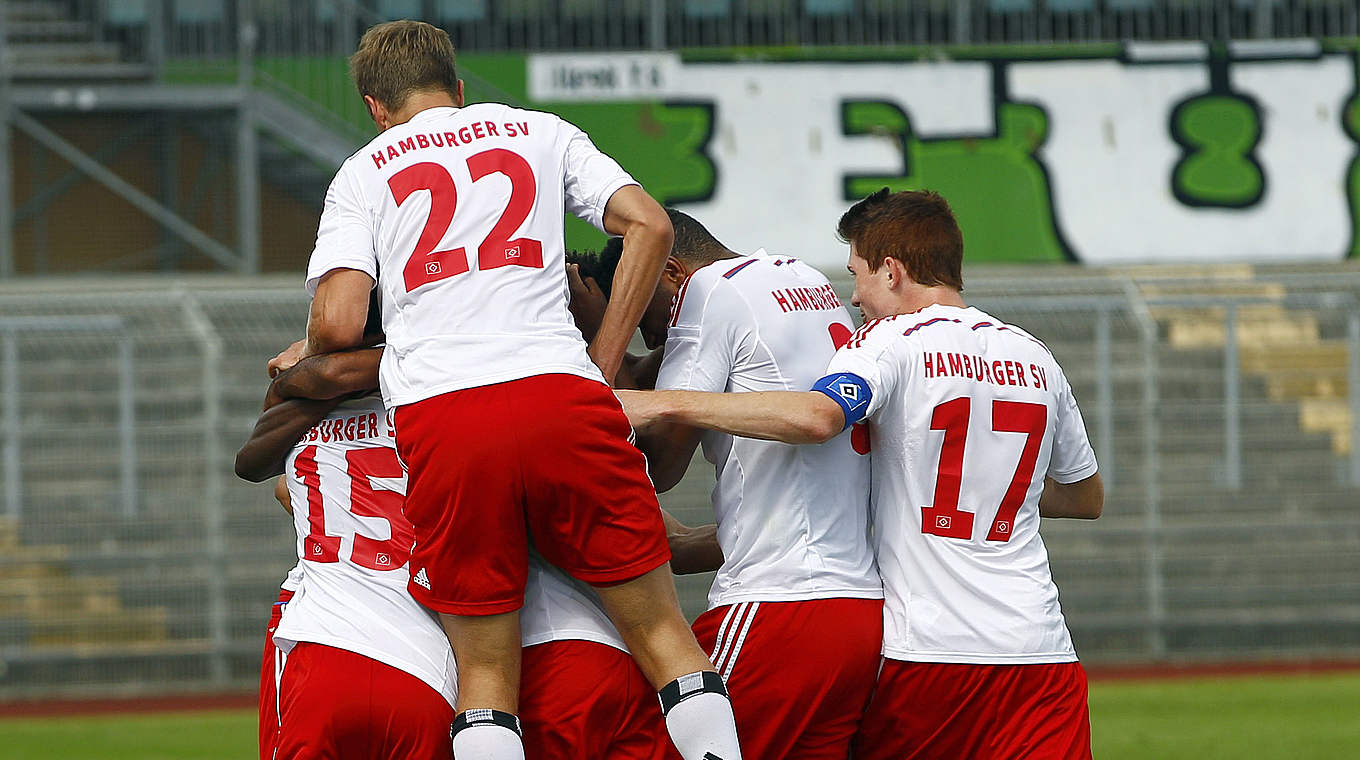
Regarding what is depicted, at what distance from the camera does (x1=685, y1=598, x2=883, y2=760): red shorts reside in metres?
3.72

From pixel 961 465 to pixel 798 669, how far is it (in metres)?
0.59

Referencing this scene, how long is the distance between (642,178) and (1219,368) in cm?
594

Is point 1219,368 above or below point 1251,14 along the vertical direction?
below

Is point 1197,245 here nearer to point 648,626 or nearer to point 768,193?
point 768,193

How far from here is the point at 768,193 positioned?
52.3 feet

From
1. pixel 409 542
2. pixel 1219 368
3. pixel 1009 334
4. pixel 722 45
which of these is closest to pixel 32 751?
pixel 409 542

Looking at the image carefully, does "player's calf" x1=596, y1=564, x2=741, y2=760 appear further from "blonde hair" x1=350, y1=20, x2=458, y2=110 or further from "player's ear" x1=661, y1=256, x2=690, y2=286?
"blonde hair" x1=350, y1=20, x2=458, y2=110

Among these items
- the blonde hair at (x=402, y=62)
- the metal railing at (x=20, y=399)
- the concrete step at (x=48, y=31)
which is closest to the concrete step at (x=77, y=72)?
the concrete step at (x=48, y=31)

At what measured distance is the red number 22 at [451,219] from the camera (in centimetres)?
357

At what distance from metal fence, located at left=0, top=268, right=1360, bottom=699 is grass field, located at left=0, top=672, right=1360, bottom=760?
865 millimetres

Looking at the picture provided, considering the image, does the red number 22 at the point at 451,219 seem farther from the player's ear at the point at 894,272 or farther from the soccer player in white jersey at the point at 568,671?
the player's ear at the point at 894,272

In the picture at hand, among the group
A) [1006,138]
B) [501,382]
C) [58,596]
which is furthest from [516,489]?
[1006,138]

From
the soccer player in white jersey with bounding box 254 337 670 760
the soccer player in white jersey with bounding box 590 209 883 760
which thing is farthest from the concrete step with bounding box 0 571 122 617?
the soccer player in white jersey with bounding box 590 209 883 760

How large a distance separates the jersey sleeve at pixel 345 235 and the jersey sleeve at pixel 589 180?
18.3 inches
